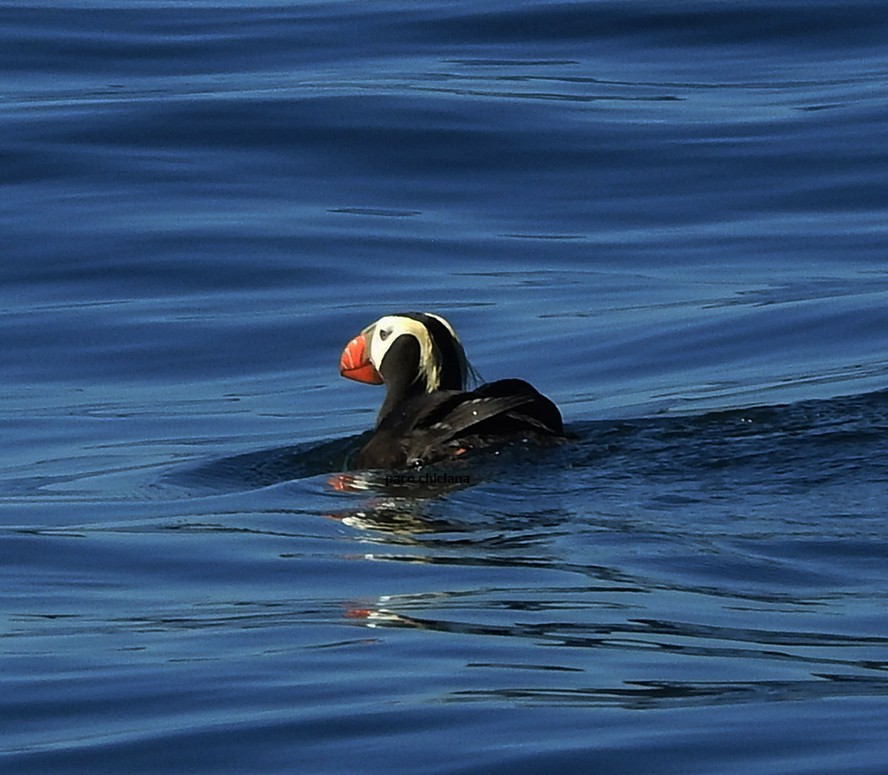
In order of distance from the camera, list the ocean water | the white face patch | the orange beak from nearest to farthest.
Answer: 1. the ocean water
2. the white face patch
3. the orange beak

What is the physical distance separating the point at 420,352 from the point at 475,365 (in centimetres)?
276

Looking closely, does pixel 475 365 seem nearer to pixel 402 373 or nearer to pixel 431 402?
pixel 402 373

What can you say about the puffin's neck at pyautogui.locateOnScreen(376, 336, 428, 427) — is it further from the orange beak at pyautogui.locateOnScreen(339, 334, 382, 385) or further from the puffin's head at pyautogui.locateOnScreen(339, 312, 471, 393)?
the orange beak at pyautogui.locateOnScreen(339, 334, 382, 385)

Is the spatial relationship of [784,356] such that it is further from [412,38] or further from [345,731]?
[412,38]

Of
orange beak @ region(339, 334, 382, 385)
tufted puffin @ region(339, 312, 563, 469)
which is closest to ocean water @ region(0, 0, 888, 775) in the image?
tufted puffin @ region(339, 312, 563, 469)

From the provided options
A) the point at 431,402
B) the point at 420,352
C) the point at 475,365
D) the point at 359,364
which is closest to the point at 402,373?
the point at 420,352

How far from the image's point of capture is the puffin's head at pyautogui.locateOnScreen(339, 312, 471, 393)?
31.8 ft

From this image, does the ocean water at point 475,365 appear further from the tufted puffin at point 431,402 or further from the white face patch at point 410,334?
the white face patch at point 410,334

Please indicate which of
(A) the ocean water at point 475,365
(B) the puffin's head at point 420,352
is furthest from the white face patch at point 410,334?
(A) the ocean water at point 475,365

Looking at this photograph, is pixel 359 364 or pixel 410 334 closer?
pixel 410 334

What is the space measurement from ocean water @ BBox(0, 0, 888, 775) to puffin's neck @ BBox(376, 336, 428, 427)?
0.43 m

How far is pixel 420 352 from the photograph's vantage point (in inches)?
383

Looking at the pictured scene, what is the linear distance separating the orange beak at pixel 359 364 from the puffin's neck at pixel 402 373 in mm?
157

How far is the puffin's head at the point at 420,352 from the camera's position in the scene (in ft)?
31.8
